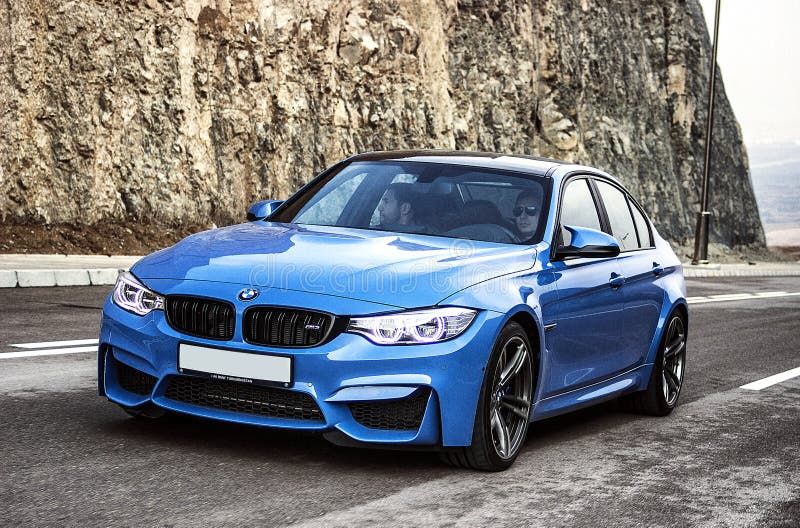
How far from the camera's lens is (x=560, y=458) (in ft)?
20.5

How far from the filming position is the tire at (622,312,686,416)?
26.1ft

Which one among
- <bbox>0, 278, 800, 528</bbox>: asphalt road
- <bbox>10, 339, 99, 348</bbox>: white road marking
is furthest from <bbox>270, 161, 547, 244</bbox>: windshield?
<bbox>10, 339, 99, 348</bbox>: white road marking

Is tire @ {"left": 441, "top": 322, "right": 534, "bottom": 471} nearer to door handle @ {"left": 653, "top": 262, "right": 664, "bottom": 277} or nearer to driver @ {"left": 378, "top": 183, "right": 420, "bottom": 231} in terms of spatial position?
driver @ {"left": 378, "top": 183, "right": 420, "bottom": 231}

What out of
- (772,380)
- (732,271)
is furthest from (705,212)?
(772,380)

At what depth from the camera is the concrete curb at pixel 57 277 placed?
14383 millimetres

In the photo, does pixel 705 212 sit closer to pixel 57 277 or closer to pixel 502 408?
pixel 57 277

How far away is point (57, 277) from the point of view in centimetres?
1505

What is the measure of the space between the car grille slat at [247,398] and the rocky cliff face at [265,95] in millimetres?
15895

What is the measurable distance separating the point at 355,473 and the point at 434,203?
196cm

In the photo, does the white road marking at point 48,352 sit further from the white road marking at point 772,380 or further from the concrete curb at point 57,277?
the concrete curb at point 57,277

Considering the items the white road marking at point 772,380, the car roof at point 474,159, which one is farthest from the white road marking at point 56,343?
the white road marking at point 772,380

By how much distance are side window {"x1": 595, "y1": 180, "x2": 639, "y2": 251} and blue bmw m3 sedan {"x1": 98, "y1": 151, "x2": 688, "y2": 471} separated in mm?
683

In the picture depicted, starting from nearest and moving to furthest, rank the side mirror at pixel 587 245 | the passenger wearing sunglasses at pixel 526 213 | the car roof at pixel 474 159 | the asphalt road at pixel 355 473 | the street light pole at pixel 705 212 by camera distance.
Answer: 1. the asphalt road at pixel 355 473
2. the side mirror at pixel 587 245
3. the passenger wearing sunglasses at pixel 526 213
4. the car roof at pixel 474 159
5. the street light pole at pixel 705 212

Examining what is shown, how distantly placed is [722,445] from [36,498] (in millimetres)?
4024
